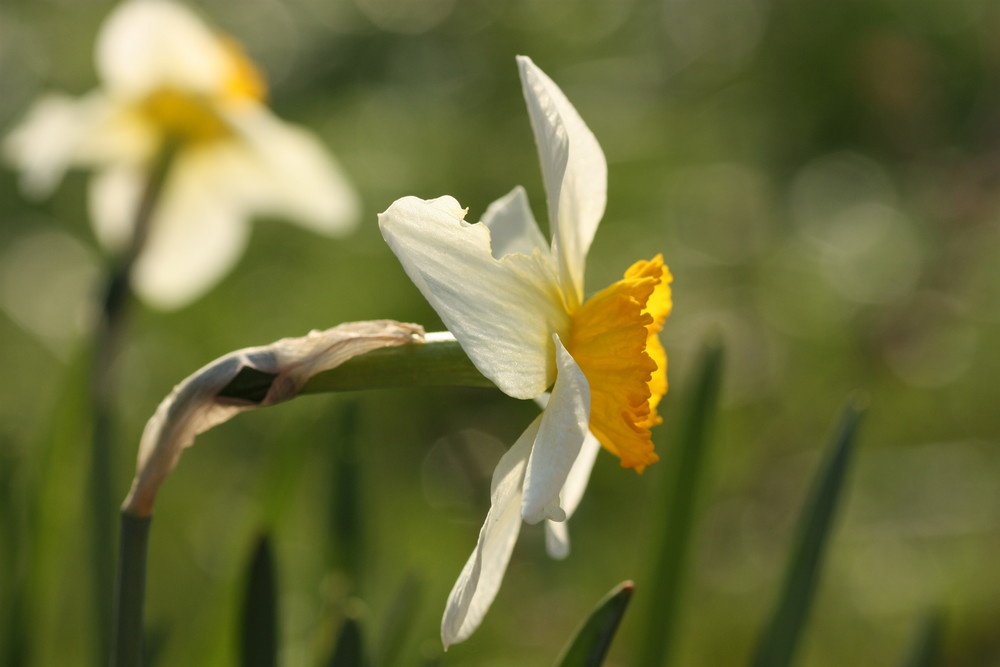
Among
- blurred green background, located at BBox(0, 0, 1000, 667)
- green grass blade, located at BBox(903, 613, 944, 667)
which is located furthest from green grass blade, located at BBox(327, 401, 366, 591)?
green grass blade, located at BBox(903, 613, 944, 667)

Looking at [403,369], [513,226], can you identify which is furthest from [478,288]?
[513,226]

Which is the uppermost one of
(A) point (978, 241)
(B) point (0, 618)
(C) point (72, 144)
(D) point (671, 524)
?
(C) point (72, 144)

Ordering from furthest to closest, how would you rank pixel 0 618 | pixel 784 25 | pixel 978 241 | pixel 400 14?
pixel 400 14 < pixel 784 25 < pixel 978 241 < pixel 0 618

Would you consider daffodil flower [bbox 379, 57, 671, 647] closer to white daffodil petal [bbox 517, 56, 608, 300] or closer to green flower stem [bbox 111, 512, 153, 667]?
white daffodil petal [bbox 517, 56, 608, 300]

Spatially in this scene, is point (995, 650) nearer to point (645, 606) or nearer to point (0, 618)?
point (645, 606)

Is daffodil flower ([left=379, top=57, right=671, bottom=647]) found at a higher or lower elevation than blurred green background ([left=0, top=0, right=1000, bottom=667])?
higher

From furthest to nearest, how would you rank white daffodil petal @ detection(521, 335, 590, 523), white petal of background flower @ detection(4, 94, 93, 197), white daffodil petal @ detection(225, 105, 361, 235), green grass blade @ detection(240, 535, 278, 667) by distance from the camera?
1. white daffodil petal @ detection(225, 105, 361, 235)
2. white petal of background flower @ detection(4, 94, 93, 197)
3. green grass blade @ detection(240, 535, 278, 667)
4. white daffodil petal @ detection(521, 335, 590, 523)

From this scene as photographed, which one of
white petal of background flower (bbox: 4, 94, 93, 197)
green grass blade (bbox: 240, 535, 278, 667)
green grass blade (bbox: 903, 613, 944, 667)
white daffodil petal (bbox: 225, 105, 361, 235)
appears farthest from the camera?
white daffodil petal (bbox: 225, 105, 361, 235)

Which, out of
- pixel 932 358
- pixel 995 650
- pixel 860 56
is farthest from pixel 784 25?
pixel 995 650
